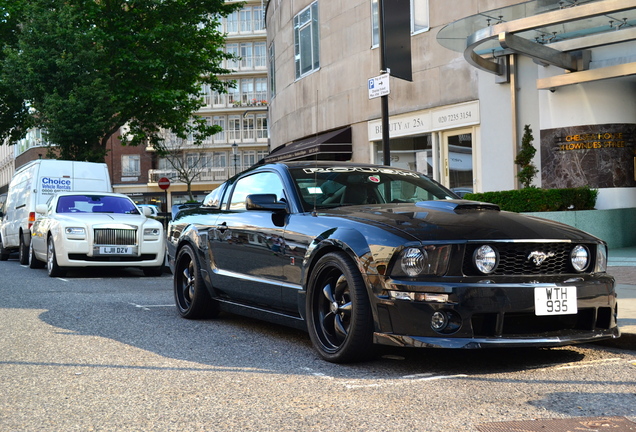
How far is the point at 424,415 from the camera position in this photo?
4023 millimetres

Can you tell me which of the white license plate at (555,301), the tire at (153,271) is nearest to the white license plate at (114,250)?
the tire at (153,271)

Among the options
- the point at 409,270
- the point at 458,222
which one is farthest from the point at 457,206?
the point at 409,270

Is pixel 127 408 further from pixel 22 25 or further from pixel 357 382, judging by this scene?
pixel 22 25

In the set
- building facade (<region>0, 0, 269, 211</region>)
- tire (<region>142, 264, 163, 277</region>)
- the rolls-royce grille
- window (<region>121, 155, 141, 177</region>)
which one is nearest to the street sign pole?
the rolls-royce grille

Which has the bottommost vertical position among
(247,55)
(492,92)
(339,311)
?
(339,311)

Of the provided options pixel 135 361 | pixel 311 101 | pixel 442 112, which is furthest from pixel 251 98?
pixel 135 361

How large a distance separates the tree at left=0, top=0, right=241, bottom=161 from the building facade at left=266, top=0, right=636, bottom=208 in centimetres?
761

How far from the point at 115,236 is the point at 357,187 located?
810 centimetres

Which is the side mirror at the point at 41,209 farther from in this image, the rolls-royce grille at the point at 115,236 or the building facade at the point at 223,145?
the building facade at the point at 223,145

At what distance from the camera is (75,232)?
13.5m

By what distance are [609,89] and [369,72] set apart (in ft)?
24.1

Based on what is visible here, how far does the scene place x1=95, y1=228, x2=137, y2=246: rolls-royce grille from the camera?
44.3ft

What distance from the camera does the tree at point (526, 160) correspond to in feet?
51.0

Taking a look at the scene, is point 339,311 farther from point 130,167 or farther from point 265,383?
point 130,167
